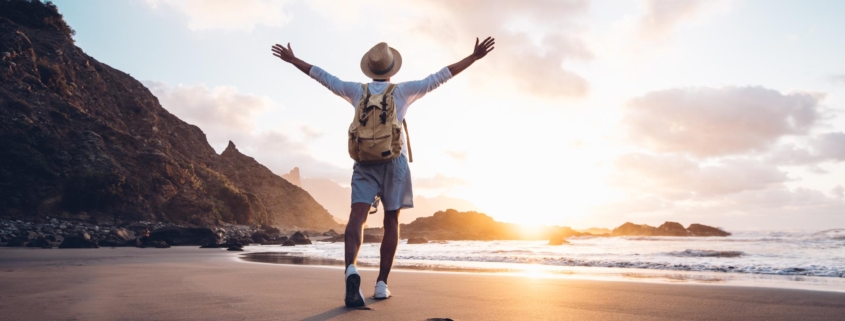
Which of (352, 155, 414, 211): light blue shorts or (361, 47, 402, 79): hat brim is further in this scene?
(361, 47, 402, 79): hat brim

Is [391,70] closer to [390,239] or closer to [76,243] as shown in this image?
[390,239]

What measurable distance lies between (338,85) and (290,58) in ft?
1.74

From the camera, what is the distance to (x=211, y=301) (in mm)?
3254

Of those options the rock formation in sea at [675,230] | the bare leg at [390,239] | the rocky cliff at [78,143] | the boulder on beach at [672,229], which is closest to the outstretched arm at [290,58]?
the bare leg at [390,239]

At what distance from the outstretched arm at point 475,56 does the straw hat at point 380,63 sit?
1.60 feet

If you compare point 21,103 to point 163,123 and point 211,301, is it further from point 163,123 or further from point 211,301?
point 211,301

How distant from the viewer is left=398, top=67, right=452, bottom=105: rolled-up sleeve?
3723 millimetres

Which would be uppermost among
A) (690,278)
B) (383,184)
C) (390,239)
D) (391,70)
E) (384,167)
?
(391,70)

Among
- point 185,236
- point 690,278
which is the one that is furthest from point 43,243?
point 690,278

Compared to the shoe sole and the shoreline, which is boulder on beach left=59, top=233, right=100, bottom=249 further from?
the shoe sole

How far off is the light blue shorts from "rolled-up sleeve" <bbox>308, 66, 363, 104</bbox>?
546 millimetres

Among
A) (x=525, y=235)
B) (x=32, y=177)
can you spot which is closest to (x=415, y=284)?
(x=32, y=177)

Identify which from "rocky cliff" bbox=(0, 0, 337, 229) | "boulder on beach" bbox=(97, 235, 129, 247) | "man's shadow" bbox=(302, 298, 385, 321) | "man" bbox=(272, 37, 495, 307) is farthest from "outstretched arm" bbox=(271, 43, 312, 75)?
"rocky cliff" bbox=(0, 0, 337, 229)

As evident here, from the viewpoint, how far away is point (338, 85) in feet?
12.6
